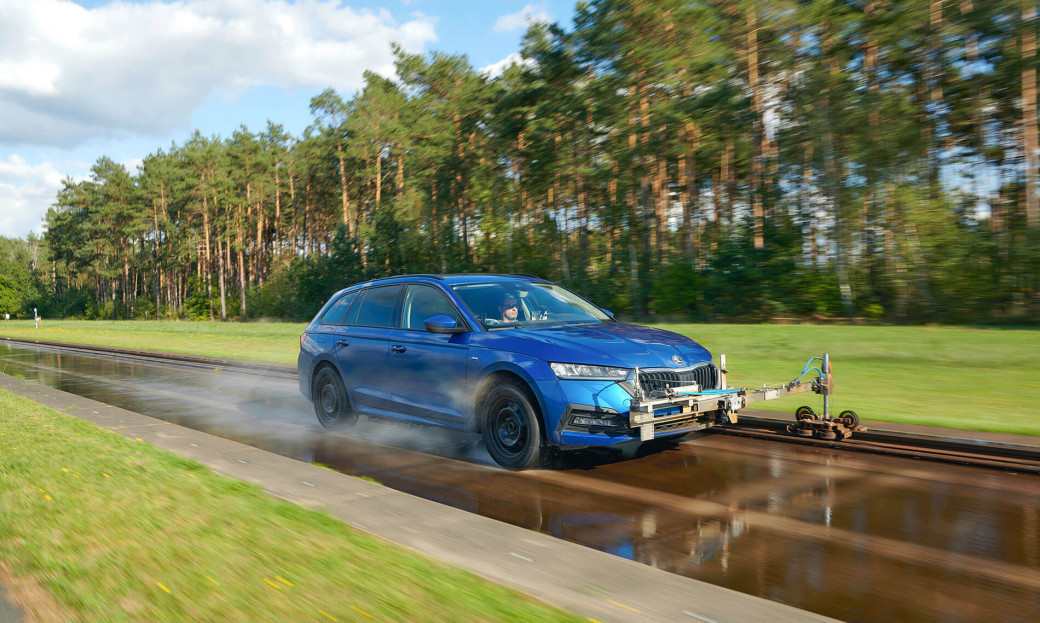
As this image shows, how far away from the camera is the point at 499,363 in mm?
6957

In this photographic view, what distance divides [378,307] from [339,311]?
3.13ft

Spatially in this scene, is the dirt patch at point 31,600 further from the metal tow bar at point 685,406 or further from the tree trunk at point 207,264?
the tree trunk at point 207,264

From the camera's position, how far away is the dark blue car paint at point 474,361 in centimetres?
642

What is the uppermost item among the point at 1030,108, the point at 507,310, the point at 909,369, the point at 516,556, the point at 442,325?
the point at 1030,108

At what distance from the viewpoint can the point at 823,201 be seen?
26188mm

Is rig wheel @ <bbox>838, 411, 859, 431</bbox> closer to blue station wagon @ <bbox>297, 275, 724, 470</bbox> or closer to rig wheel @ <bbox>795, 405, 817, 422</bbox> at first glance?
rig wheel @ <bbox>795, 405, 817, 422</bbox>

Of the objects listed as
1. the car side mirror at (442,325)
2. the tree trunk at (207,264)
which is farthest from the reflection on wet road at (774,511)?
the tree trunk at (207,264)

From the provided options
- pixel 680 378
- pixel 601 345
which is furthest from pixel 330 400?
pixel 680 378

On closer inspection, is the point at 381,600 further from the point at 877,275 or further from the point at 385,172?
the point at 385,172

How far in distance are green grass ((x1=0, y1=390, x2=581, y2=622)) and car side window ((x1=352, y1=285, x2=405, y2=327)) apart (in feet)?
9.69

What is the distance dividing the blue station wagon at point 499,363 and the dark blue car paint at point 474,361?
0.04 feet

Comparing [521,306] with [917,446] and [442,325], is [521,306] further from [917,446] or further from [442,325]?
[917,446]

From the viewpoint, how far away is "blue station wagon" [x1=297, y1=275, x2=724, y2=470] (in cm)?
639

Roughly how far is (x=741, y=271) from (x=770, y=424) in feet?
65.6
